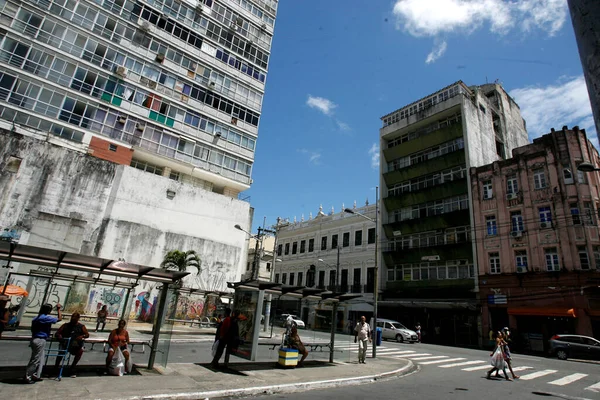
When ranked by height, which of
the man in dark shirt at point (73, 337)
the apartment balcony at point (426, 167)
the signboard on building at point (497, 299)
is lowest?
the man in dark shirt at point (73, 337)

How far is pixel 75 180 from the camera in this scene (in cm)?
2672

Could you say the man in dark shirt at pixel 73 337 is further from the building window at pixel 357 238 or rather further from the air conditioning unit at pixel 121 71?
the building window at pixel 357 238

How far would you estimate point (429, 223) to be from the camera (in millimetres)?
34688

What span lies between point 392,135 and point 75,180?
33.0 metres

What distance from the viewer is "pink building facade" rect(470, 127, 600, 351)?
24750mm

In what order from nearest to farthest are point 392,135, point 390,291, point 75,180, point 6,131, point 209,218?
point 6,131
point 75,180
point 209,218
point 390,291
point 392,135

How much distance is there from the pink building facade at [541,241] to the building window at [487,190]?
0.27ft

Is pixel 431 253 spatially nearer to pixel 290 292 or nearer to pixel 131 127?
pixel 290 292

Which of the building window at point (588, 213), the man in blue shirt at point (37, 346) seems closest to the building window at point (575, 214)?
the building window at point (588, 213)

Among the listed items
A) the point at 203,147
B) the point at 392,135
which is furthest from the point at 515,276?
the point at 203,147

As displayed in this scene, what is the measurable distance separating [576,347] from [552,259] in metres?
7.96

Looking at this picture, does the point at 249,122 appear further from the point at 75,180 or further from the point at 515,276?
the point at 515,276

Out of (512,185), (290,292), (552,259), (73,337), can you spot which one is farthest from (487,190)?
(73,337)

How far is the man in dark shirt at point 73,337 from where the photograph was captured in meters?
8.61
